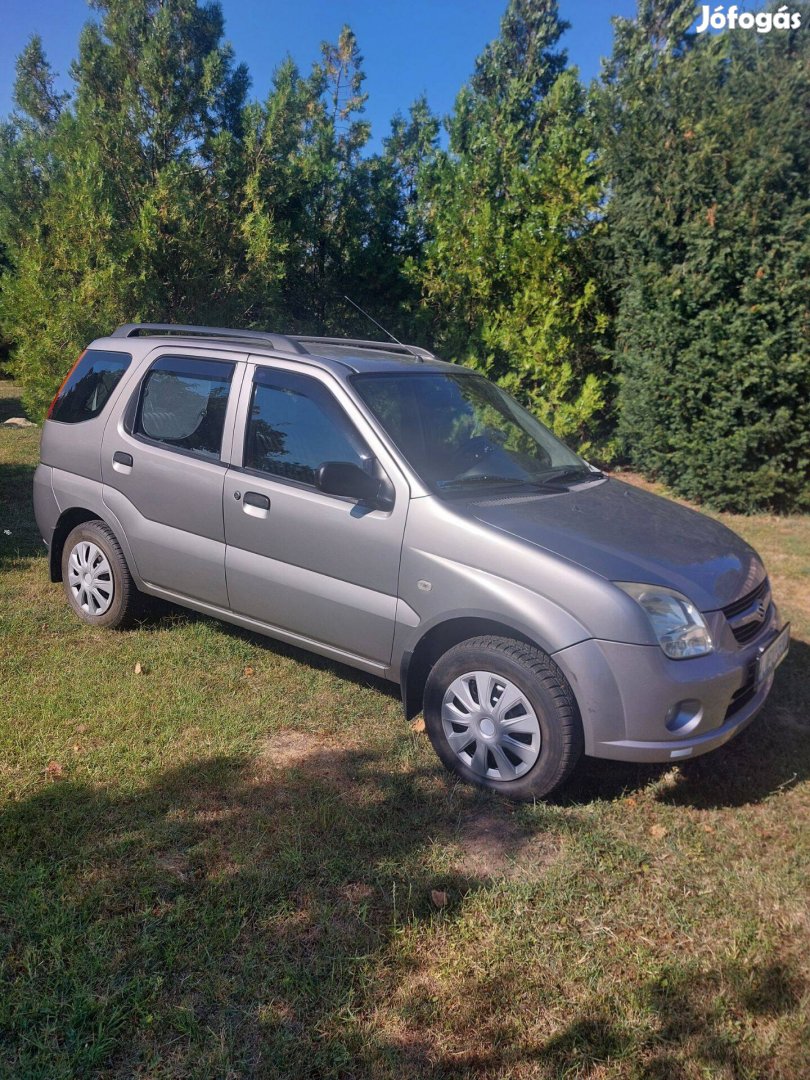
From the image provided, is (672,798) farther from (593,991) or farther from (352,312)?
(352,312)

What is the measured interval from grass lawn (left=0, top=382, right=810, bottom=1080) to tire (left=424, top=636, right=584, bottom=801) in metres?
0.14

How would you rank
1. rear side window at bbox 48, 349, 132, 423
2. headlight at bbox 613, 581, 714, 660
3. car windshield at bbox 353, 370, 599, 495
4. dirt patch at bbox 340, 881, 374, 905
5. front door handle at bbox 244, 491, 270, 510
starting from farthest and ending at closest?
rear side window at bbox 48, 349, 132, 423, front door handle at bbox 244, 491, 270, 510, car windshield at bbox 353, 370, 599, 495, headlight at bbox 613, 581, 714, 660, dirt patch at bbox 340, 881, 374, 905

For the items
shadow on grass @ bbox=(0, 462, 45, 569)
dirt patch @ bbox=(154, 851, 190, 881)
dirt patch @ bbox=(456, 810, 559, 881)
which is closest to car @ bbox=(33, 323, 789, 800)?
dirt patch @ bbox=(456, 810, 559, 881)

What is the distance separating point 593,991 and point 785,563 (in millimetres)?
5479

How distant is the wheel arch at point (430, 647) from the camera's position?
3.59 meters

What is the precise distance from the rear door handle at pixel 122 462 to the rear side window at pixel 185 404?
6.4 inches

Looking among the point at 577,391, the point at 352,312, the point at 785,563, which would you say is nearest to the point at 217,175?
the point at 352,312

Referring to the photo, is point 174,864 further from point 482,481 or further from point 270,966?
point 482,481

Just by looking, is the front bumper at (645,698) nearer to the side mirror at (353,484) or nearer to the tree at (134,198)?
the side mirror at (353,484)

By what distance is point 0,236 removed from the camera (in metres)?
12.6

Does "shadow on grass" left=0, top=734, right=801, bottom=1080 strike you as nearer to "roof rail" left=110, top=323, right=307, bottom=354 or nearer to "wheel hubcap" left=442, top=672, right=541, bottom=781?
"wheel hubcap" left=442, top=672, right=541, bottom=781

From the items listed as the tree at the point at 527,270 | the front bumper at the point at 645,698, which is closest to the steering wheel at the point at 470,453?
the front bumper at the point at 645,698

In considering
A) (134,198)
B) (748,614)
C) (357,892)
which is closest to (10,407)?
(134,198)

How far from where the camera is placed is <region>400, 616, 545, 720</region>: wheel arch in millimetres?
3586
